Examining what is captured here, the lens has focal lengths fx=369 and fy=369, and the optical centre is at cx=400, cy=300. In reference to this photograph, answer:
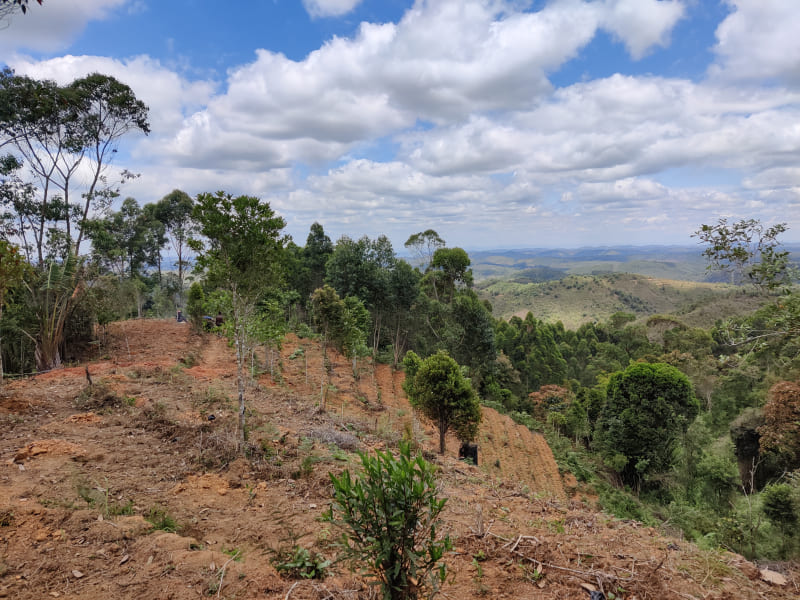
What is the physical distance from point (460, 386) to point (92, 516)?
1105cm

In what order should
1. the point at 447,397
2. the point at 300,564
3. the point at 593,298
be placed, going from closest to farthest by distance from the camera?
the point at 300,564, the point at 447,397, the point at 593,298

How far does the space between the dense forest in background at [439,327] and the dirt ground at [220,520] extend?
159 cm

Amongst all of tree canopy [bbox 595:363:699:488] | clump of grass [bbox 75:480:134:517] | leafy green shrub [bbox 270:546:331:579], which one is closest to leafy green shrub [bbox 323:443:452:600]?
leafy green shrub [bbox 270:546:331:579]

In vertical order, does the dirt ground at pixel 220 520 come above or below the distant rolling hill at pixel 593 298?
above

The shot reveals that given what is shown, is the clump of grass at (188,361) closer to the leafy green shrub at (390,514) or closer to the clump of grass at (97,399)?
the clump of grass at (97,399)

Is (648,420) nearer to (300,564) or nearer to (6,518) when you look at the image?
(300,564)

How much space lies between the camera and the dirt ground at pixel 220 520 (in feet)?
12.0

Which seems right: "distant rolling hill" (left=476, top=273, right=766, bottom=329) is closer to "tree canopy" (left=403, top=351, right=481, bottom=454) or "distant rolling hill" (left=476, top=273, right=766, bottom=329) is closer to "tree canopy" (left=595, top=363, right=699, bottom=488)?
"tree canopy" (left=595, top=363, right=699, bottom=488)

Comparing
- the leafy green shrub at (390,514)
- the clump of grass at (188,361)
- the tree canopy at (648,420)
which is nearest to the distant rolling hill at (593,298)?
the tree canopy at (648,420)

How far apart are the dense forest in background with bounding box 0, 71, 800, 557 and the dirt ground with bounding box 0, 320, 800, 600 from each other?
5.21 feet

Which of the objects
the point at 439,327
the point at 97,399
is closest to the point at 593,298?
the point at 439,327

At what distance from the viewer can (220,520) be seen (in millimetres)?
5016

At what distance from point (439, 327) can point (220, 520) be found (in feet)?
80.3

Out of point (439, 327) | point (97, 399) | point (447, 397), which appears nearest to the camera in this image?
point (97, 399)
